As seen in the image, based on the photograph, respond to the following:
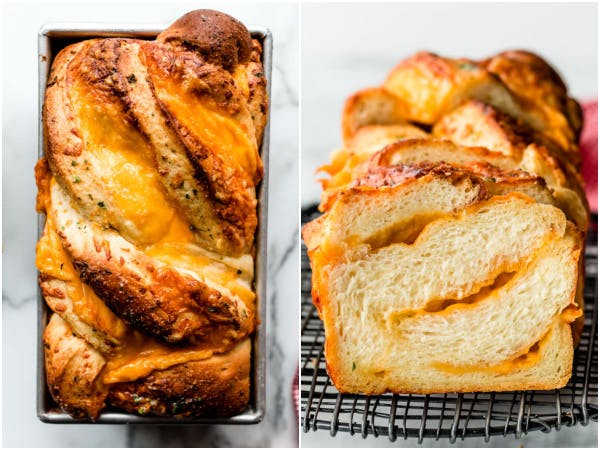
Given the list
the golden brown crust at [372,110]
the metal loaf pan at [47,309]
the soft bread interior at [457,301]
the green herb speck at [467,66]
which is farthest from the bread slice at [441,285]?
the green herb speck at [467,66]

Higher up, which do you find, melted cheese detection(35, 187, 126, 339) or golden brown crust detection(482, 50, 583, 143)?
golden brown crust detection(482, 50, 583, 143)

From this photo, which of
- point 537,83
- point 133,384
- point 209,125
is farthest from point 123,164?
point 537,83

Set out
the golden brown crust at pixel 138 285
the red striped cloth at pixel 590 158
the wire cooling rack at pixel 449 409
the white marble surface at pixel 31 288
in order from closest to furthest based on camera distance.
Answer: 1. the golden brown crust at pixel 138 285
2. the wire cooling rack at pixel 449 409
3. the white marble surface at pixel 31 288
4. the red striped cloth at pixel 590 158

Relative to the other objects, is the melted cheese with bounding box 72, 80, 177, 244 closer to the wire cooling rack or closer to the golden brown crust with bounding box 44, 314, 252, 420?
the golden brown crust with bounding box 44, 314, 252, 420

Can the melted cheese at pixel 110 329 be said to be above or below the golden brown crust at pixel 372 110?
below

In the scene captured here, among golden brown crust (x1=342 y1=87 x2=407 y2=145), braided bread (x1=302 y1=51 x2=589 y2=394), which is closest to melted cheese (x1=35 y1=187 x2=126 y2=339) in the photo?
braided bread (x1=302 y1=51 x2=589 y2=394)

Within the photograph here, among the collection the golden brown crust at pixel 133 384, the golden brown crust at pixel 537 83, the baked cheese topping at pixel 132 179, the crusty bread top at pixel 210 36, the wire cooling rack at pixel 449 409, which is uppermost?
the crusty bread top at pixel 210 36

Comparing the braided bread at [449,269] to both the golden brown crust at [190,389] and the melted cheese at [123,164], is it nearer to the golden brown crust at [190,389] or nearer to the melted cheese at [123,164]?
the golden brown crust at [190,389]

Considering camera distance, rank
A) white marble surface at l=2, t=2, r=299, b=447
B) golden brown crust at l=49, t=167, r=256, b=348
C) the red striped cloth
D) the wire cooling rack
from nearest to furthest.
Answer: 1. golden brown crust at l=49, t=167, r=256, b=348
2. the wire cooling rack
3. white marble surface at l=2, t=2, r=299, b=447
4. the red striped cloth
